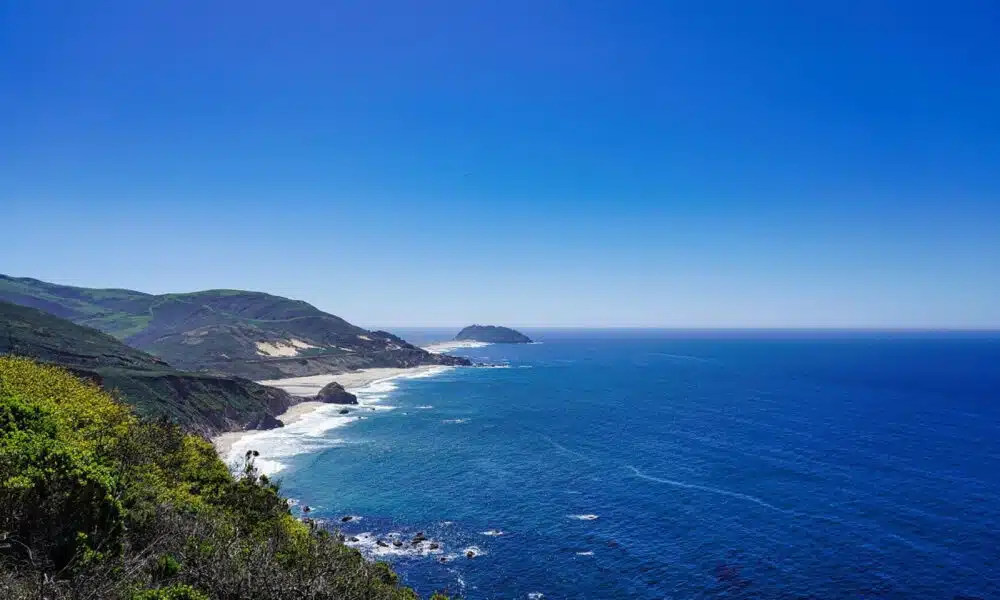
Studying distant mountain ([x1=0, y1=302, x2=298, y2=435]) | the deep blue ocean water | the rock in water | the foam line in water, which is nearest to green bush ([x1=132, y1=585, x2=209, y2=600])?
the deep blue ocean water

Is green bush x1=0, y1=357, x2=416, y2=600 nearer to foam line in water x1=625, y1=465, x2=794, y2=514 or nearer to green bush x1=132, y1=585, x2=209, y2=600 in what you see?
green bush x1=132, y1=585, x2=209, y2=600

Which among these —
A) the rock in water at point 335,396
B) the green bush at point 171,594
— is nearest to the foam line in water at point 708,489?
the green bush at point 171,594

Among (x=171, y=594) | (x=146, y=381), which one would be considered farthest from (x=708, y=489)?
(x=146, y=381)

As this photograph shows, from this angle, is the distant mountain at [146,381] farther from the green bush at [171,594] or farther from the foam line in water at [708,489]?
the green bush at [171,594]

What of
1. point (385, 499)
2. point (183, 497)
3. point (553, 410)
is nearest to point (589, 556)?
point (385, 499)

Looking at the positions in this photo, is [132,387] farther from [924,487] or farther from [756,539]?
[924,487]

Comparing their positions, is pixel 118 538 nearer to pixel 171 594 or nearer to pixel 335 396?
pixel 171 594

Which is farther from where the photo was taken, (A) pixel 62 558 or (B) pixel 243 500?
(B) pixel 243 500
